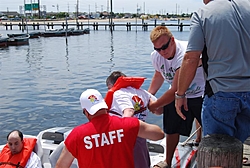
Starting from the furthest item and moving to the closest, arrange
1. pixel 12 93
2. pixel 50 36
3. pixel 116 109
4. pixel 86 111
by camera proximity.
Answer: pixel 50 36
pixel 12 93
pixel 116 109
pixel 86 111

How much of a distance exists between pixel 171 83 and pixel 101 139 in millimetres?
1705

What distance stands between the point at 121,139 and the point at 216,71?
3.07 ft

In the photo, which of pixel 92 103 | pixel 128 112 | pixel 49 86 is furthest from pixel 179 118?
pixel 49 86

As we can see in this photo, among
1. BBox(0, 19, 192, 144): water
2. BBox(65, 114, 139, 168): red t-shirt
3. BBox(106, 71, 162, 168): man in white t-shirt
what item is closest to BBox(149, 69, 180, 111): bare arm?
BBox(106, 71, 162, 168): man in white t-shirt

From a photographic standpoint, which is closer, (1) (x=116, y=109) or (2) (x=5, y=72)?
(1) (x=116, y=109)

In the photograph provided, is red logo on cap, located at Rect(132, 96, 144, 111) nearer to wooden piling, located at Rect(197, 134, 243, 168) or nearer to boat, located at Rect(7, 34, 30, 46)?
wooden piling, located at Rect(197, 134, 243, 168)

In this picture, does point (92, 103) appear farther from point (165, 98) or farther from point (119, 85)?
point (165, 98)

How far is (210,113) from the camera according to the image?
2781 millimetres

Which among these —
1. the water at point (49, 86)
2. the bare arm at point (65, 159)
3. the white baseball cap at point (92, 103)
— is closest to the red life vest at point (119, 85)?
the white baseball cap at point (92, 103)

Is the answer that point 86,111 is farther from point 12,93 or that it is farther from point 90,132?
point 12,93

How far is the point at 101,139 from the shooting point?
2779mm

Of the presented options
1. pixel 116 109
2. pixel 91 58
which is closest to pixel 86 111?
pixel 116 109

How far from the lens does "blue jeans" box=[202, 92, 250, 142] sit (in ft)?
8.86

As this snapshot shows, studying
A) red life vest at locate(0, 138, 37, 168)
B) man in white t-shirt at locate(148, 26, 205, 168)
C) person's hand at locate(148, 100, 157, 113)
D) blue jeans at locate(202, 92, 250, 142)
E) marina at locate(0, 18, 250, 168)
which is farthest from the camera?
marina at locate(0, 18, 250, 168)
